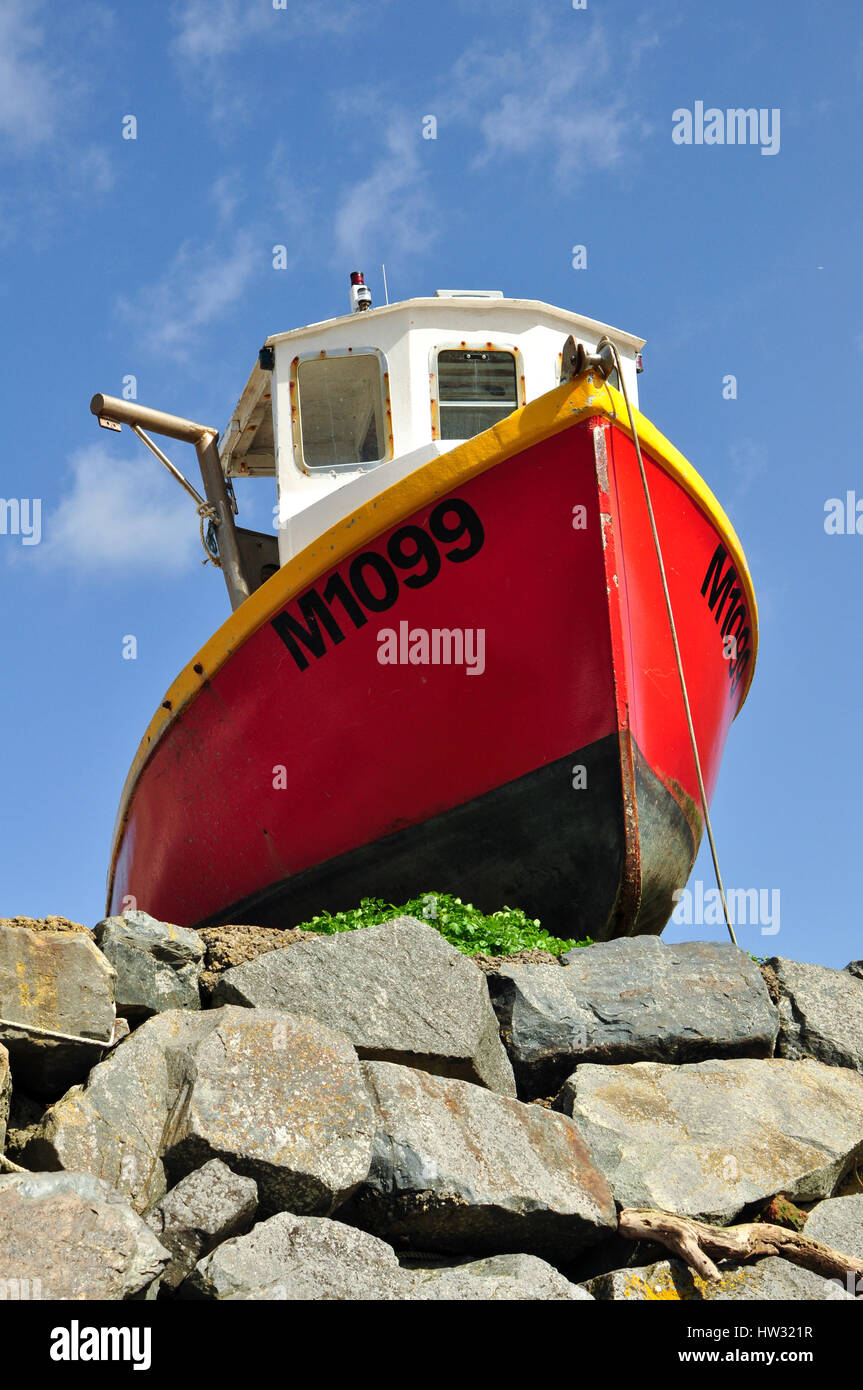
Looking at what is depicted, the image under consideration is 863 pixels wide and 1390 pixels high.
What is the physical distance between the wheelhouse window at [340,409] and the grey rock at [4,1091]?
5.17 meters

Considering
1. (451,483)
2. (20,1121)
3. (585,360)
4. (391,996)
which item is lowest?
(20,1121)

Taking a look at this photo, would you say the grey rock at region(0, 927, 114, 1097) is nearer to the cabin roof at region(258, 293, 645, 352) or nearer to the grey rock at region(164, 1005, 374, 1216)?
the grey rock at region(164, 1005, 374, 1216)

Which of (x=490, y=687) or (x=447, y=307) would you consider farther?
(x=447, y=307)

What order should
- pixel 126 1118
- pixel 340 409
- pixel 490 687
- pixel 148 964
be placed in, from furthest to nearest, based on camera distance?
pixel 340 409 → pixel 490 687 → pixel 148 964 → pixel 126 1118

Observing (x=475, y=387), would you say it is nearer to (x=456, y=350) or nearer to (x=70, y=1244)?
(x=456, y=350)

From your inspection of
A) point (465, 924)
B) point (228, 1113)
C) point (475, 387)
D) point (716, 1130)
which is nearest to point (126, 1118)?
point (228, 1113)

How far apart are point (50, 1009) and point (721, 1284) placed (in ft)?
7.17

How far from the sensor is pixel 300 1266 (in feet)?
10.9

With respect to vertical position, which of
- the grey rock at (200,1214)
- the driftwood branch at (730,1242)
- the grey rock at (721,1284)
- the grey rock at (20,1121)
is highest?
the grey rock at (20,1121)

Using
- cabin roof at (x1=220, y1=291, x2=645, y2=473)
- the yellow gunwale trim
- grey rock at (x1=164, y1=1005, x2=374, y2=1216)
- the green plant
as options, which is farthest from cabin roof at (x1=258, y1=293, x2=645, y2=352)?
grey rock at (x1=164, y1=1005, x2=374, y2=1216)

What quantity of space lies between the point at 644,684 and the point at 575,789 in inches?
27.4

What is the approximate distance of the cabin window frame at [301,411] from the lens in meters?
8.11

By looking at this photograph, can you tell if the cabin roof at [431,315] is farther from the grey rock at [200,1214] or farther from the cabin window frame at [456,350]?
the grey rock at [200,1214]

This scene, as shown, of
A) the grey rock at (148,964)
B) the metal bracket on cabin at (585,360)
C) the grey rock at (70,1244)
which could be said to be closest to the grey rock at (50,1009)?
the grey rock at (148,964)
